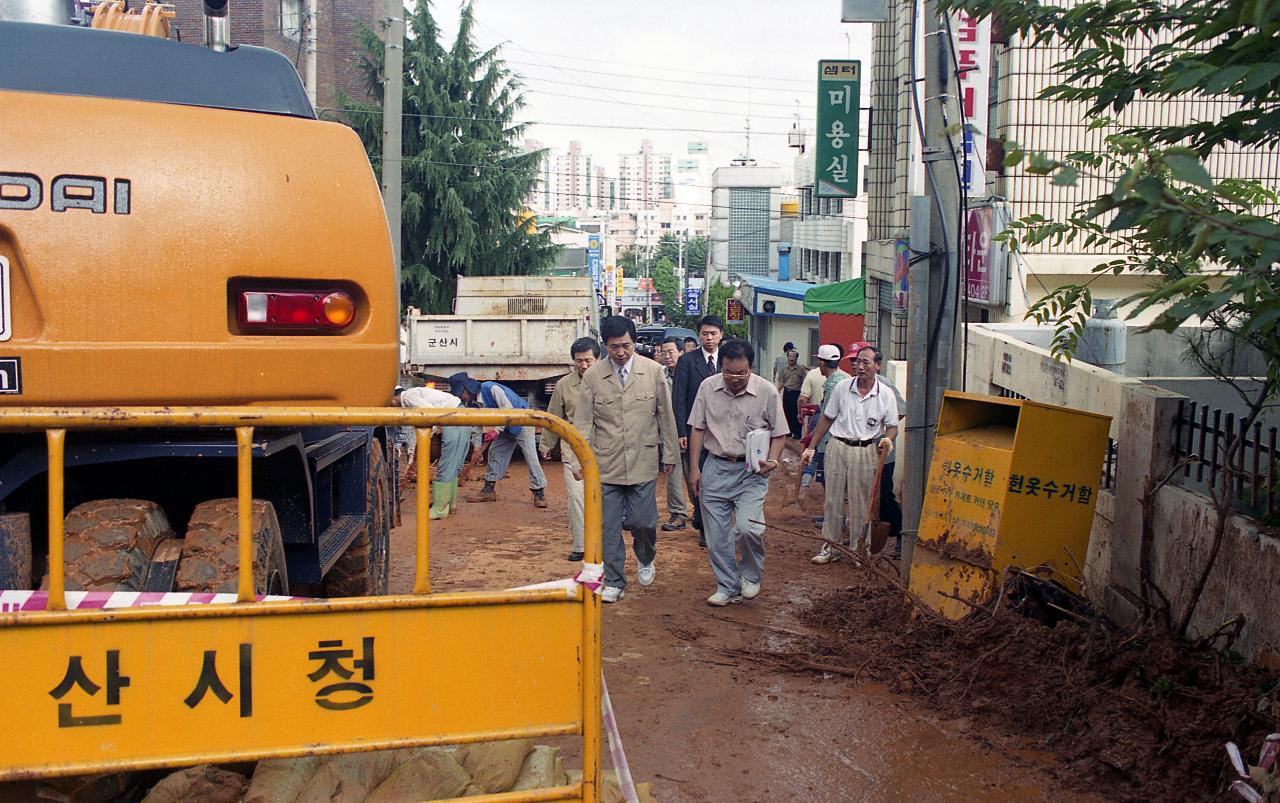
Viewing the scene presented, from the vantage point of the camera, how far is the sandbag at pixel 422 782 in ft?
10.5

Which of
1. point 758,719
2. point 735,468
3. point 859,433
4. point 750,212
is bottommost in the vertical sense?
point 758,719

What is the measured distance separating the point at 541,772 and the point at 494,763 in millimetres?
144

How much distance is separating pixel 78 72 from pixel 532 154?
2885 cm

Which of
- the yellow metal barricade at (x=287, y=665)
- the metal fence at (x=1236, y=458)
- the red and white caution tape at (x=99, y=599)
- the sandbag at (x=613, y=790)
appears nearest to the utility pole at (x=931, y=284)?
the metal fence at (x=1236, y=458)

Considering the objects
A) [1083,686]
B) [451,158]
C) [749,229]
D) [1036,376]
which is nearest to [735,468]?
[1036,376]

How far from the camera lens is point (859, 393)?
351 inches

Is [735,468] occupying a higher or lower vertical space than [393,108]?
lower

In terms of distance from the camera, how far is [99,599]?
290 centimetres

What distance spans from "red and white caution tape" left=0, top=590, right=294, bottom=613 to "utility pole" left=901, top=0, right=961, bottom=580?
5070mm

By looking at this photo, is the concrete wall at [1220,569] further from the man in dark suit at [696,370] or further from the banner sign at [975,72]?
the banner sign at [975,72]

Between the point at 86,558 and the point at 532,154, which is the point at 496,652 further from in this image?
the point at 532,154

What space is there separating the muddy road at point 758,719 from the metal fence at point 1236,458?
147 cm

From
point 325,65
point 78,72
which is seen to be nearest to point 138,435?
point 78,72

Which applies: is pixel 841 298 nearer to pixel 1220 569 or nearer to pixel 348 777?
pixel 1220 569
